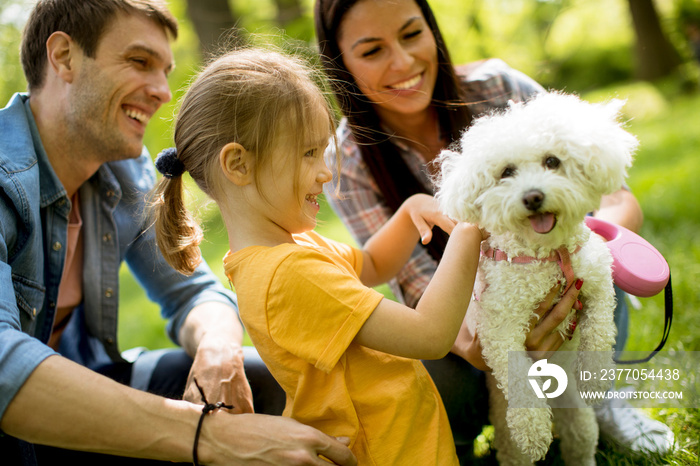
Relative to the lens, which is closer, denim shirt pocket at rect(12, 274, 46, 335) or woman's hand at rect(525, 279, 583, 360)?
woman's hand at rect(525, 279, 583, 360)

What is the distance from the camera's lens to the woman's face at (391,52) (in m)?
2.19

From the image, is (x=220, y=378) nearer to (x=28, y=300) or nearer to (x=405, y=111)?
(x=28, y=300)

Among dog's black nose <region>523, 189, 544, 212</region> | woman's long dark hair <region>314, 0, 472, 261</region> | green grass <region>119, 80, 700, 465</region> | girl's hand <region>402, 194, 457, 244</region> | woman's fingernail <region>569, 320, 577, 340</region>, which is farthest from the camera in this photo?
woman's long dark hair <region>314, 0, 472, 261</region>

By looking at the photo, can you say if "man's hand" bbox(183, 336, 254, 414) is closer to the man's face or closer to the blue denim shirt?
the blue denim shirt

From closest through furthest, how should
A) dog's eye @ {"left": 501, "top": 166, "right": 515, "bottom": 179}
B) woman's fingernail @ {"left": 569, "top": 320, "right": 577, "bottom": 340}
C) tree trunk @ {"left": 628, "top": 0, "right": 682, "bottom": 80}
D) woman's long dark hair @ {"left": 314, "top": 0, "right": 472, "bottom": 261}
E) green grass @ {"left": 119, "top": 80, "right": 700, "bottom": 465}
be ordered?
dog's eye @ {"left": 501, "top": 166, "right": 515, "bottom": 179}, woman's fingernail @ {"left": 569, "top": 320, "right": 577, "bottom": 340}, green grass @ {"left": 119, "top": 80, "right": 700, "bottom": 465}, woman's long dark hair @ {"left": 314, "top": 0, "right": 472, "bottom": 261}, tree trunk @ {"left": 628, "top": 0, "right": 682, "bottom": 80}

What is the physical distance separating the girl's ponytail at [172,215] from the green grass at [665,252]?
4.4 inches

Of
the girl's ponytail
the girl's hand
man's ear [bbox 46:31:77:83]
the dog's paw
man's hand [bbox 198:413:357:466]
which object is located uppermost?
man's ear [bbox 46:31:77:83]

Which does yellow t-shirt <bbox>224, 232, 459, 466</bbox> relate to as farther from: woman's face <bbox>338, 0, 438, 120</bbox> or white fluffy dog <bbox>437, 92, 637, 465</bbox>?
woman's face <bbox>338, 0, 438, 120</bbox>

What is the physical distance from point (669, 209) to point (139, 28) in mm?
4206

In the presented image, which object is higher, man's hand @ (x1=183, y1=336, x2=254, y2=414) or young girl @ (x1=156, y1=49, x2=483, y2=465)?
young girl @ (x1=156, y1=49, x2=483, y2=465)

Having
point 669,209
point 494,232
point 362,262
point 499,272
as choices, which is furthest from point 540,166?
point 669,209

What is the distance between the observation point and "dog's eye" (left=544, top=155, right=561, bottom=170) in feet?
4.71

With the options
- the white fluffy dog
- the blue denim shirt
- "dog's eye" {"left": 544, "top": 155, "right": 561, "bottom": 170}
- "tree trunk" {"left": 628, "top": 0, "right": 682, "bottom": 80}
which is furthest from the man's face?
"tree trunk" {"left": 628, "top": 0, "right": 682, "bottom": 80}

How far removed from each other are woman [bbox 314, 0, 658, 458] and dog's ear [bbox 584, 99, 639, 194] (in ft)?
2.20
